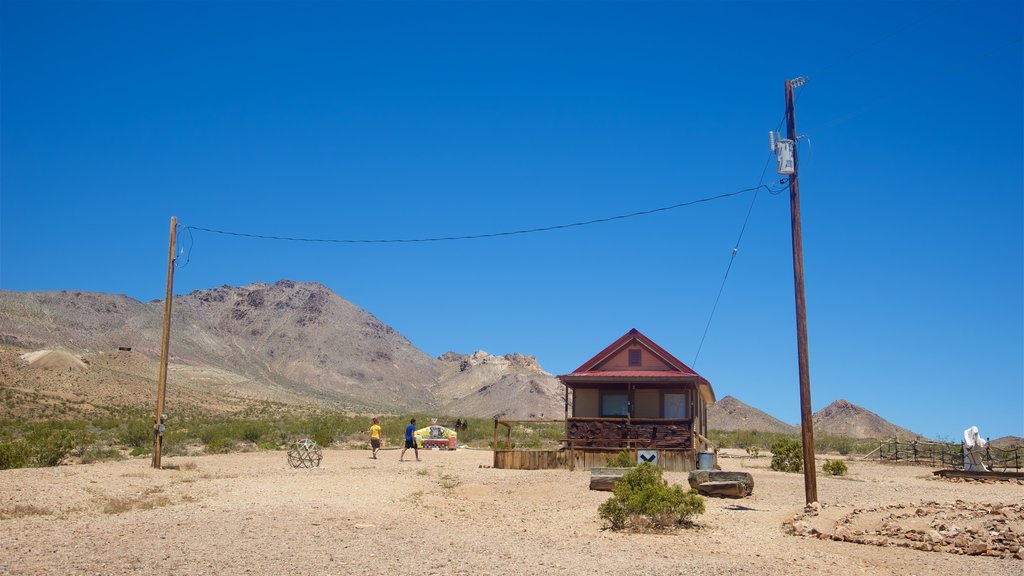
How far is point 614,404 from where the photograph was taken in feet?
107

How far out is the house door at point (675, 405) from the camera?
3192 cm

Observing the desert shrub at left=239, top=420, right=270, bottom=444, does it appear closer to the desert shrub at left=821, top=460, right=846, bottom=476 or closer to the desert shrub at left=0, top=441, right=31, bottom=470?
the desert shrub at left=0, top=441, right=31, bottom=470

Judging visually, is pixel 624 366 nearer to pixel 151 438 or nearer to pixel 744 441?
pixel 151 438

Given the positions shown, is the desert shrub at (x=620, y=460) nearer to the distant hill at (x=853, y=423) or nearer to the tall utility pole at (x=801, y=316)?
the tall utility pole at (x=801, y=316)

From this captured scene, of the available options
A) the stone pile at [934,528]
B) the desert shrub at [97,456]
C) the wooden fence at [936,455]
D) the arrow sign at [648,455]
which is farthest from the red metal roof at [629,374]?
the desert shrub at [97,456]

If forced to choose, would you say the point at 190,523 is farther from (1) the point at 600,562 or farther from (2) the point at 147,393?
(2) the point at 147,393

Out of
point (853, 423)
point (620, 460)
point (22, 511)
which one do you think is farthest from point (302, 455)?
point (853, 423)

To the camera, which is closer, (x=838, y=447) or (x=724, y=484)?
(x=724, y=484)

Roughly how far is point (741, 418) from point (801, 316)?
8066 centimetres

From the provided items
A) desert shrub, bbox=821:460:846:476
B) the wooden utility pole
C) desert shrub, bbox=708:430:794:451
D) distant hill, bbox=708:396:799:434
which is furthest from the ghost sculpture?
distant hill, bbox=708:396:799:434

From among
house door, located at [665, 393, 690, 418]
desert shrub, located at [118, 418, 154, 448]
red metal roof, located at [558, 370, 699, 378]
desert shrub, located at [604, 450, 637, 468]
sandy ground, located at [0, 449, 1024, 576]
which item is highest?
red metal roof, located at [558, 370, 699, 378]

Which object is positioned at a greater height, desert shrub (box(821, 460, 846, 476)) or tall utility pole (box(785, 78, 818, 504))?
tall utility pole (box(785, 78, 818, 504))

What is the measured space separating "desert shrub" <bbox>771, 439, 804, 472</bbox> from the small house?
2.43 metres

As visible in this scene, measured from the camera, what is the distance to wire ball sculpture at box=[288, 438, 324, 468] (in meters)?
26.9
